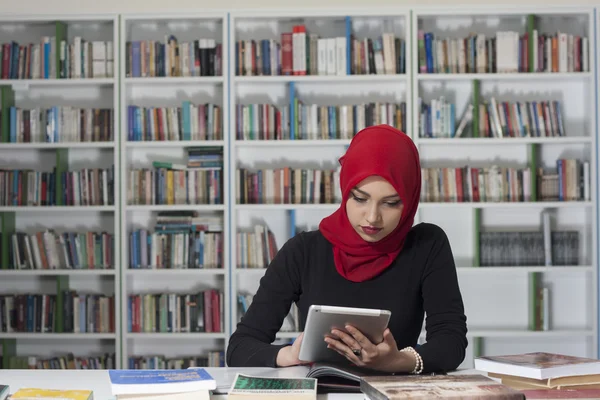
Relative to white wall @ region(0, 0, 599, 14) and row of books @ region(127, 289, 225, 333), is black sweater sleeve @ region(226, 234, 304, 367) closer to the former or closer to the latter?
row of books @ region(127, 289, 225, 333)

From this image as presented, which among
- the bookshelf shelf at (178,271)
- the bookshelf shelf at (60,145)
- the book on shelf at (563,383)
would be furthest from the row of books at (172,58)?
the book on shelf at (563,383)

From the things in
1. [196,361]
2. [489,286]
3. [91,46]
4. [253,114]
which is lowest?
[196,361]

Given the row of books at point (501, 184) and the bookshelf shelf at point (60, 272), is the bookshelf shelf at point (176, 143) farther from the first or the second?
the row of books at point (501, 184)

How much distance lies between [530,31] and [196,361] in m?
2.60

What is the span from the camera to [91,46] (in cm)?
432

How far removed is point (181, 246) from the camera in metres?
4.33

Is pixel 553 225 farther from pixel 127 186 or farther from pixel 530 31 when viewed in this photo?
pixel 127 186

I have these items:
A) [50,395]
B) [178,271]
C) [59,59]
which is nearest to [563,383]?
[50,395]

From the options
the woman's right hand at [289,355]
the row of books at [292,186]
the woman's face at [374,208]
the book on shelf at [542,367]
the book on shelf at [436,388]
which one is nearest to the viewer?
the book on shelf at [436,388]

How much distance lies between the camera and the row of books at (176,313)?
4301 mm

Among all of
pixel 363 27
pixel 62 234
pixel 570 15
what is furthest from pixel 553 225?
pixel 62 234

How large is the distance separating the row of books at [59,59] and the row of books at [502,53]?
175 centimetres

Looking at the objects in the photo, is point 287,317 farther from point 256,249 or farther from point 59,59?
point 59,59

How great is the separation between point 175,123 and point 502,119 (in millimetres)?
1813
